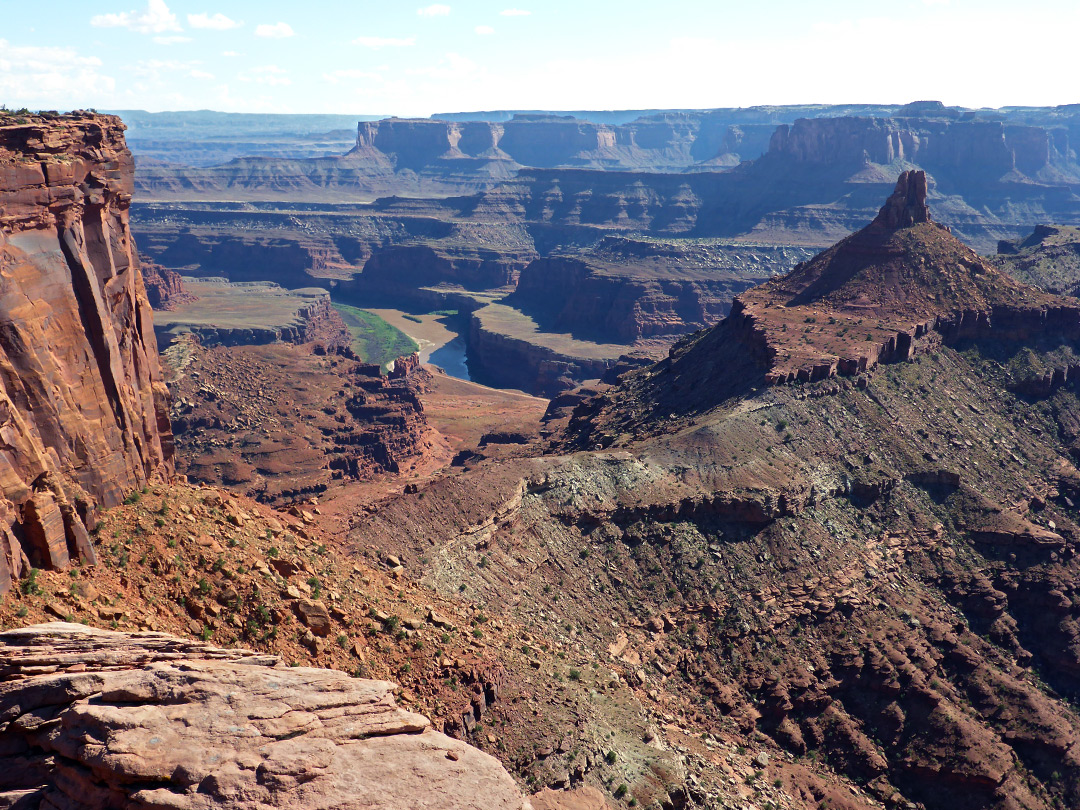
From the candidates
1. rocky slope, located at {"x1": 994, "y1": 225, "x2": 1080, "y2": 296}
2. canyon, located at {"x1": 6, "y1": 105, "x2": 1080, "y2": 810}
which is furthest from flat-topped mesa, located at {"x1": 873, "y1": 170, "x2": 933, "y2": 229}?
rocky slope, located at {"x1": 994, "y1": 225, "x2": 1080, "y2": 296}

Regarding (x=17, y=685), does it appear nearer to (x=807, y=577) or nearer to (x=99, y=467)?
(x=99, y=467)

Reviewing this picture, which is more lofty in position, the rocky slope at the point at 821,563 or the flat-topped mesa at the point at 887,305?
the flat-topped mesa at the point at 887,305

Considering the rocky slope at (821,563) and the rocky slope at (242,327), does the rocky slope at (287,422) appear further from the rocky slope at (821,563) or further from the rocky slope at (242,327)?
the rocky slope at (242,327)

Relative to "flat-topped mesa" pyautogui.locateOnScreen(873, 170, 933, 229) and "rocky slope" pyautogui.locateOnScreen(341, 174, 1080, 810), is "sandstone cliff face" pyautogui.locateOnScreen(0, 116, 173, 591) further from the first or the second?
"flat-topped mesa" pyautogui.locateOnScreen(873, 170, 933, 229)

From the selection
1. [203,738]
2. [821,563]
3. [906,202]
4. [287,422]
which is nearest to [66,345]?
[203,738]

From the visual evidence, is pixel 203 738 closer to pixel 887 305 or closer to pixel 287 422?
pixel 887 305

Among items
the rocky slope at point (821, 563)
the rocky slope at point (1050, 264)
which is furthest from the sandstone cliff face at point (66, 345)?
the rocky slope at point (1050, 264)
